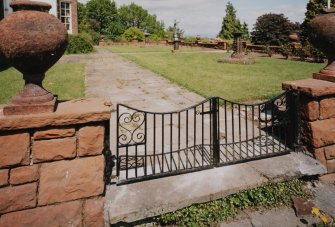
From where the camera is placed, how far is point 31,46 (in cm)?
221

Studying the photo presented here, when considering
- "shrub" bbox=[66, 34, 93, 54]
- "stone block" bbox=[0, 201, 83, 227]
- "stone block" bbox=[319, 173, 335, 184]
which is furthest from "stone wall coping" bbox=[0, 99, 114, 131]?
"shrub" bbox=[66, 34, 93, 54]

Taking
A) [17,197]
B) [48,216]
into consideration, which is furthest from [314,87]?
[17,197]

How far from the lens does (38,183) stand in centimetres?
244

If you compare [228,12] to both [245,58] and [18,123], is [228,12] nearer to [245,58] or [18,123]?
[245,58]

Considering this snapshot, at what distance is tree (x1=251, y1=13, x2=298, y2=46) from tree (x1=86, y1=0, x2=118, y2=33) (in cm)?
4792

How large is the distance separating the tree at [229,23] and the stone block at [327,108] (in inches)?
1675

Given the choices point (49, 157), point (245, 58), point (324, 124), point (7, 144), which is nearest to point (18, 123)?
point (7, 144)

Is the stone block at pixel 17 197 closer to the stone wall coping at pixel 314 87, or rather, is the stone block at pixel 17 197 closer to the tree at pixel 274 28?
the stone wall coping at pixel 314 87

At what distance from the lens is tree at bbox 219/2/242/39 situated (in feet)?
144

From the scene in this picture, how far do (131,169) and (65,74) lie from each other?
7781 millimetres

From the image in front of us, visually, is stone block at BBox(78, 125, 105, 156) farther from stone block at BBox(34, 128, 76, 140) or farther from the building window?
the building window

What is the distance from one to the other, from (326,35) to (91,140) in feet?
10.3

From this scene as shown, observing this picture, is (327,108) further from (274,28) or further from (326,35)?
(274,28)

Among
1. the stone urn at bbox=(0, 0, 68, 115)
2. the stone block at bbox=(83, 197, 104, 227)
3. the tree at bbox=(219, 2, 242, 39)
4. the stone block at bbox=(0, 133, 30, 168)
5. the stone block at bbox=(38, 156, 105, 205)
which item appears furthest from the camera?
the tree at bbox=(219, 2, 242, 39)
